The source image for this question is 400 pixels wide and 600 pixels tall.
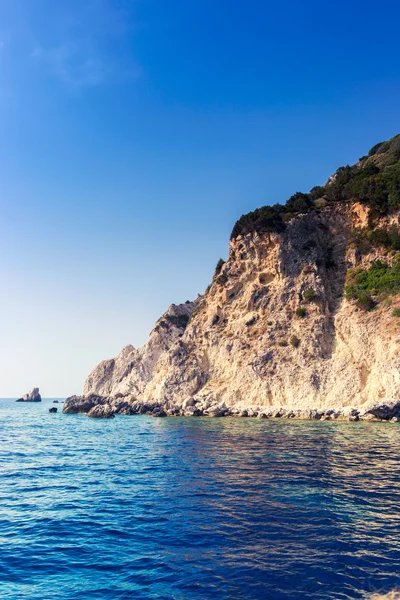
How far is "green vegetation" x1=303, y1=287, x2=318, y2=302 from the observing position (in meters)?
60.7

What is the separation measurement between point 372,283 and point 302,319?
414 inches

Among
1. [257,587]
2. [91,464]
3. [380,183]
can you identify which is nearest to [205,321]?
[380,183]

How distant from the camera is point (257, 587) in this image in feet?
26.6

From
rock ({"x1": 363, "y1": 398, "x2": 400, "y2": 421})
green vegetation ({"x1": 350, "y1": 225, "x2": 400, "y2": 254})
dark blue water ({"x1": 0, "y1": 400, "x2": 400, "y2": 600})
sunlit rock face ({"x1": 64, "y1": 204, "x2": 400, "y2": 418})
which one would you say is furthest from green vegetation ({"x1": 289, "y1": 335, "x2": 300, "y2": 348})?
dark blue water ({"x1": 0, "y1": 400, "x2": 400, "y2": 600})

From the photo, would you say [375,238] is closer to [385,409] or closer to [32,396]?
[385,409]

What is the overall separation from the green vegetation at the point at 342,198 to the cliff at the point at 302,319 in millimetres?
182

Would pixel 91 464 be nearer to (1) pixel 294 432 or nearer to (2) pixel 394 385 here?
(1) pixel 294 432

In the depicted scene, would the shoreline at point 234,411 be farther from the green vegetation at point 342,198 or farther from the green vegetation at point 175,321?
the green vegetation at point 175,321

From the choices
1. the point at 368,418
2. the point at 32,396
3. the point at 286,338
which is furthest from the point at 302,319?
the point at 32,396

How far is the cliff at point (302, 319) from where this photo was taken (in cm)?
5022

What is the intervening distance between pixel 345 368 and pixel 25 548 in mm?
45848

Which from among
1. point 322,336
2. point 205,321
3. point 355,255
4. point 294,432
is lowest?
point 294,432

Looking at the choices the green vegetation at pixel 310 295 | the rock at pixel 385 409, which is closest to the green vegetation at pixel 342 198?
the green vegetation at pixel 310 295

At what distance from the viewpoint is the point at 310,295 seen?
60.7m
